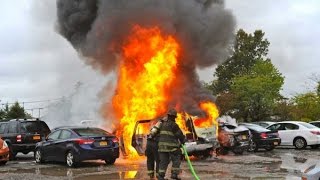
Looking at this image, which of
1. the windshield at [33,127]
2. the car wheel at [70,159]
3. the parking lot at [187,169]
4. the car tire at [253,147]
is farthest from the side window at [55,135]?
the car tire at [253,147]

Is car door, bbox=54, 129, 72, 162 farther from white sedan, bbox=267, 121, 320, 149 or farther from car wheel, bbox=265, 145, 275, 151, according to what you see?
white sedan, bbox=267, 121, 320, 149

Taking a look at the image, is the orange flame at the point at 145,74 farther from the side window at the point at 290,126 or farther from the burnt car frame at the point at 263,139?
the side window at the point at 290,126

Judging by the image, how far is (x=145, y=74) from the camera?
1916 cm

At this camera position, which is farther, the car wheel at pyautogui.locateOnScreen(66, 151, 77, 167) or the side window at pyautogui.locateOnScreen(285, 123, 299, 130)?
the side window at pyautogui.locateOnScreen(285, 123, 299, 130)

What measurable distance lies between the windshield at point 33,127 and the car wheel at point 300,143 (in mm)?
11241

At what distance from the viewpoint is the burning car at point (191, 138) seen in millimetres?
15703

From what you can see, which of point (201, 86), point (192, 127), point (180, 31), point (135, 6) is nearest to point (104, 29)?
point (135, 6)

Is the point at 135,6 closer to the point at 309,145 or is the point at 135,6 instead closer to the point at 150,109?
the point at 150,109

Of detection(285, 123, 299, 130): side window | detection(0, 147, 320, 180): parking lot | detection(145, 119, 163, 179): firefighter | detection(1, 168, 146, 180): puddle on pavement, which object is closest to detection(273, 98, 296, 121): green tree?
detection(285, 123, 299, 130): side window

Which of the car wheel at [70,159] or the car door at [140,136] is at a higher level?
the car door at [140,136]

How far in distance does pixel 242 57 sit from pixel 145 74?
47856 millimetres

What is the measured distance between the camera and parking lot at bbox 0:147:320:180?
12.0m

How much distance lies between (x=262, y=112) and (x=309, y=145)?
77.6ft

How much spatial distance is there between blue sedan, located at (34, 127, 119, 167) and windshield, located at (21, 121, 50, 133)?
8.88 feet
